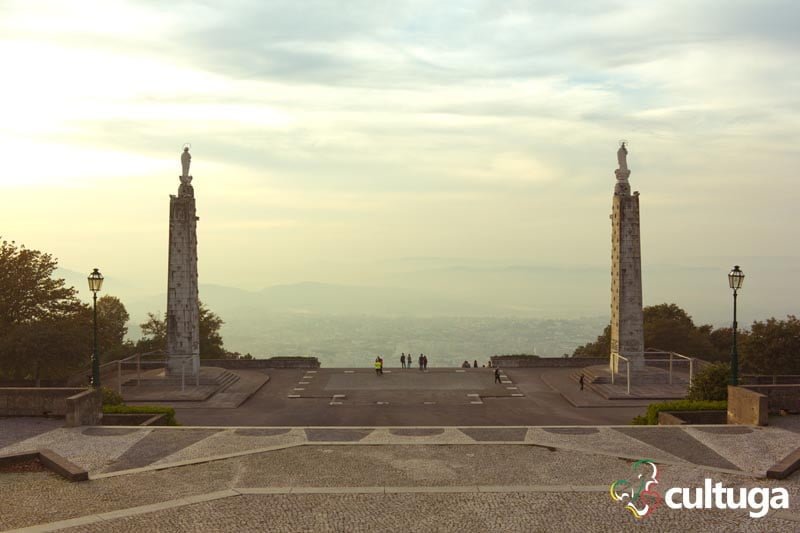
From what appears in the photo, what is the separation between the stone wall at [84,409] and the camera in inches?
1029

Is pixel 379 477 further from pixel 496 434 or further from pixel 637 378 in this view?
pixel 637 378

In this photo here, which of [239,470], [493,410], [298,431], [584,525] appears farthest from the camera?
[493,410]

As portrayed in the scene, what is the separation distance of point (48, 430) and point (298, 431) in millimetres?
8193

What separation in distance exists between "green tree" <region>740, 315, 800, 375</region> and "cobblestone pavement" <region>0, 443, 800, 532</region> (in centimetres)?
3927

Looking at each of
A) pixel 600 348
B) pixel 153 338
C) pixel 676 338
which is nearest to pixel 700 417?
pixel 676 338

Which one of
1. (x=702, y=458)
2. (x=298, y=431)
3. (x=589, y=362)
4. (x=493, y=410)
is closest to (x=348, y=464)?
(x=298, y=431)

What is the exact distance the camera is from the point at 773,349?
55.2 m

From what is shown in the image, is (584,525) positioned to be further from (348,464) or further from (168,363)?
(168,363)

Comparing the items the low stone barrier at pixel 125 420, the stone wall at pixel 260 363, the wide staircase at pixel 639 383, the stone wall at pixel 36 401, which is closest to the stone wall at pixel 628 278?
the wide staircase at pixel 639 383

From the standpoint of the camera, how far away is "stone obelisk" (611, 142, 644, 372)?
154 ft

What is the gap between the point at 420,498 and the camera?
18.1 m

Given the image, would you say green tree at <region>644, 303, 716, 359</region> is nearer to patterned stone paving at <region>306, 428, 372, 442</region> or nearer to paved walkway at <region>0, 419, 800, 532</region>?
paved walkway at <region>0, 419, 800, 532</region>

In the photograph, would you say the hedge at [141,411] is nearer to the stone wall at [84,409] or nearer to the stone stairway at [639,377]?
the stone wall at [84,409]

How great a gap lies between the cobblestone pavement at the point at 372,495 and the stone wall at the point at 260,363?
1295 inches
